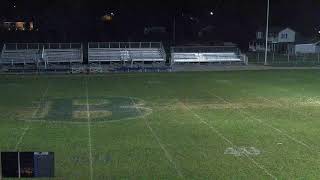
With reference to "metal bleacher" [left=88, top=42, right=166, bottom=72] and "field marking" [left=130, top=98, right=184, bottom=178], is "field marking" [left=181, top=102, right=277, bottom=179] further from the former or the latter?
"metal bleacher" [left=88, top=42, right=166, bottom=72]

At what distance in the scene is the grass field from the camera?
14.0m

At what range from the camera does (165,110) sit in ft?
75.0

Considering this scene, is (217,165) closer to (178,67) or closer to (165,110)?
(165,110)

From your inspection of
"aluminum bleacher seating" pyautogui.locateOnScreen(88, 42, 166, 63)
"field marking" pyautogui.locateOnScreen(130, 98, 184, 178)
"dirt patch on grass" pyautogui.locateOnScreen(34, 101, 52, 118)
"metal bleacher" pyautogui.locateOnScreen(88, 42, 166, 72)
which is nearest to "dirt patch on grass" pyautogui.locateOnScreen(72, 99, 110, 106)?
"dirt patch on grass" pyautogui.locateOnScreen(34, 101, 52, 118)

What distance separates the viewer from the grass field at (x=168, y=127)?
14.0 meters

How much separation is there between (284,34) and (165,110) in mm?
60458

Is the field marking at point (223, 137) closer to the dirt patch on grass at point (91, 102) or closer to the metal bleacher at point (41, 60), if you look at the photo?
the dirt patch on grass at point (91, 102)

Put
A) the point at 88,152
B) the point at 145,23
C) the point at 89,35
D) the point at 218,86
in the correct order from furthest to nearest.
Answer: the point at 145,23, the point at 89,35, the point at 218,86, the point at 88,152

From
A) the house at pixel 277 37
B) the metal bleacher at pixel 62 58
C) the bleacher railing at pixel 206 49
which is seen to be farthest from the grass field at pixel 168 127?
the house at pixel 277 37

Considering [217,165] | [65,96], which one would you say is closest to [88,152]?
[217,165]

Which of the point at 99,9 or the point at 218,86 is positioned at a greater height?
the point at 99,9

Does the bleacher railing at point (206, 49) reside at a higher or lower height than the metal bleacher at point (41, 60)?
higher

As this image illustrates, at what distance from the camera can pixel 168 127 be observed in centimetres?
1930

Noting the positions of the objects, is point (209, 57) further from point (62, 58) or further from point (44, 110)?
point (44, 110)
